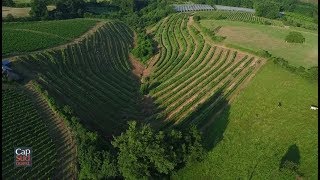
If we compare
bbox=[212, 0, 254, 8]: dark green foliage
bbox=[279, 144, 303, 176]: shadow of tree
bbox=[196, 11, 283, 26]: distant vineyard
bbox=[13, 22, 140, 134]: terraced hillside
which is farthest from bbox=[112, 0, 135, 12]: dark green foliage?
bbox=[279, 144, 303, 176]: shadow of tree

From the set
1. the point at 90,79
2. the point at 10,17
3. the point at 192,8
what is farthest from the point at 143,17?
the point at 90,79

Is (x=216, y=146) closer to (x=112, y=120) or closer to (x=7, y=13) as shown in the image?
(x=112, y=120)

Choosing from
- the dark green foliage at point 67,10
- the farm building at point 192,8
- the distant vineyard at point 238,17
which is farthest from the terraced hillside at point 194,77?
the farm building at point 192,8

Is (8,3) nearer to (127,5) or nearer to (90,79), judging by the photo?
(127,5)

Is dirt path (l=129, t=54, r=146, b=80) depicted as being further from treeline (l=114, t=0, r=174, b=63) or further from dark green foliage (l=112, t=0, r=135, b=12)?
dark green foliage (l=112, t=0, r=135, b=12)

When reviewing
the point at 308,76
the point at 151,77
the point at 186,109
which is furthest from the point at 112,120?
the point at 308,76
